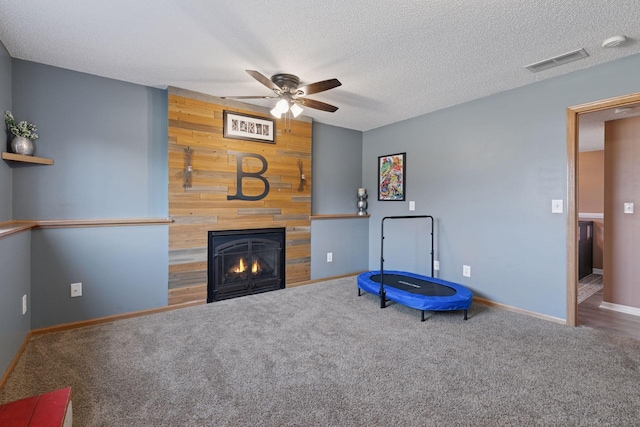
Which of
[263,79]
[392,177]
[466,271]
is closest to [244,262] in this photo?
[263,79]

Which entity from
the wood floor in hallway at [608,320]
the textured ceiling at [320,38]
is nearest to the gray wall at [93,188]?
the textured ceiling at [320,38]

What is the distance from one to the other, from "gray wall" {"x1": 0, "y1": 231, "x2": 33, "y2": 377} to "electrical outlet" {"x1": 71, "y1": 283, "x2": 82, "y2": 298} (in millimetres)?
288

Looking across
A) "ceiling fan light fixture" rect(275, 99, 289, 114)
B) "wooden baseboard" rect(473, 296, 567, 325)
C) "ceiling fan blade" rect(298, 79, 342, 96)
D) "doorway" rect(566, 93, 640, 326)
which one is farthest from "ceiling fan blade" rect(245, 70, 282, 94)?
"wooden baseboard" rect(473, 296, 567, 325)

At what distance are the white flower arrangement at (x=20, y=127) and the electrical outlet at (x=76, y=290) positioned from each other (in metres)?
1.35

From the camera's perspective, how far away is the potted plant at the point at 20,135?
248 cm

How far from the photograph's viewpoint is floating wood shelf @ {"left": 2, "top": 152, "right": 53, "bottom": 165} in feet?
7.84

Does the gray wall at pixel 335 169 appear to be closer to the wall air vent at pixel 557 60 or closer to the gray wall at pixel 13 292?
the wall air vent at pixel 557 60

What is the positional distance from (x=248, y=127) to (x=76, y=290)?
2439mm

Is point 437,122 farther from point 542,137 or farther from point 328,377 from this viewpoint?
point 328,377

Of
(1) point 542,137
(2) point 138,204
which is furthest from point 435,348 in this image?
(2) point 138,204

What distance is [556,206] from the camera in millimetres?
2943

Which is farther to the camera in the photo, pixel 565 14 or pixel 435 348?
pixel 435 348

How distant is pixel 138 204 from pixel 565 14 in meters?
3.89

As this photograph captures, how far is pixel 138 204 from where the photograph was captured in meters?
3.18
